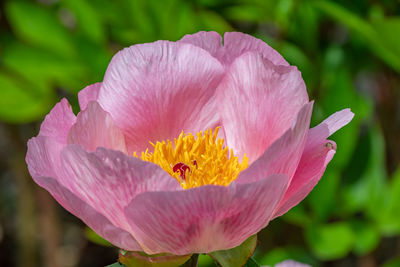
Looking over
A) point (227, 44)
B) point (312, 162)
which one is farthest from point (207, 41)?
point (312, 162)

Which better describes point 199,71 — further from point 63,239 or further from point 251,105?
point 63,239

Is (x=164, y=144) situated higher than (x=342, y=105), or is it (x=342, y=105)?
(x=164, y=144)

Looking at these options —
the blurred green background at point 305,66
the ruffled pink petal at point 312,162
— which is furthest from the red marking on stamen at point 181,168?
the blurred green background at point 305,66

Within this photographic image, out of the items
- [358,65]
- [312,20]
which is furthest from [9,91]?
[358,65]

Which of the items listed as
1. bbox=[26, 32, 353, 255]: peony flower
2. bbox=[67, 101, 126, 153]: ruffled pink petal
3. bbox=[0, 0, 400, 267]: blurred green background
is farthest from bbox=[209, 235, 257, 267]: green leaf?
bbox=[0, 0, 400, 267]: blurred green background

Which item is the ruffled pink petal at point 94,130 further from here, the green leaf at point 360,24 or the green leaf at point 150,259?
the green leaf at point 360,24
